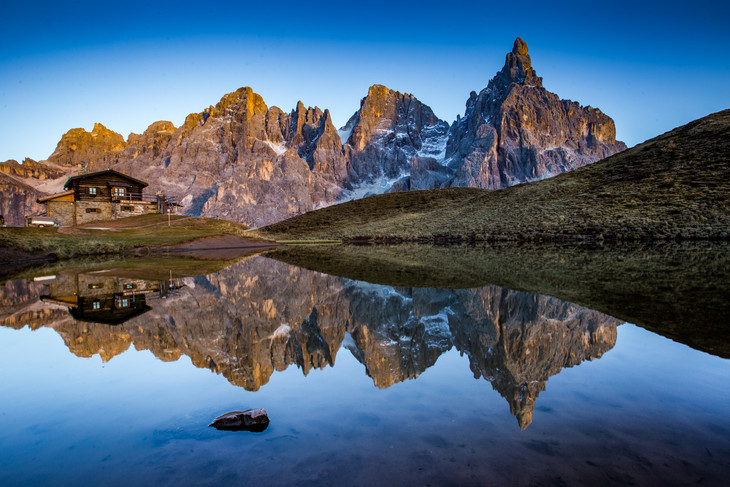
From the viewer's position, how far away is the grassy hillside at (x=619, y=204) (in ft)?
129

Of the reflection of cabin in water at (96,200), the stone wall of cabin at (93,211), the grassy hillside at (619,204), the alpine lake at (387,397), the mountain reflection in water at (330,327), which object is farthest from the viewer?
the stone wall of cabin at (93,211)

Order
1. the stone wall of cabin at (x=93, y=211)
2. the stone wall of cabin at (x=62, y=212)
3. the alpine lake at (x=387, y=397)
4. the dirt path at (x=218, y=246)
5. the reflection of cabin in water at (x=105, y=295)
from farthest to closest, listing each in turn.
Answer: the stone wall of cabin at (x=93, y=211) < the stone wall of cabin at (x=62, y=212) < the dirt path at (x=218, y=246) < the reflection of cabin in water at (x=105, y=295) < the alpine lake at (x=387, y=397)

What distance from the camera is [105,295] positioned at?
44.2 feet

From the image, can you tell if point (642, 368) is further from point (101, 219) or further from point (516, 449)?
point (101, 219)

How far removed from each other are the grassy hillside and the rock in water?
4283 centimetres

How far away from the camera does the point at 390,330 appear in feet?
28.7

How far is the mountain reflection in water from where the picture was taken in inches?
250

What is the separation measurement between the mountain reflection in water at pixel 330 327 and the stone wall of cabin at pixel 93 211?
6434 centimetres

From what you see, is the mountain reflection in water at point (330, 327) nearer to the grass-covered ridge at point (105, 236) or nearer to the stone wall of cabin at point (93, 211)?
the grass-covered ridge at point (105, 236)

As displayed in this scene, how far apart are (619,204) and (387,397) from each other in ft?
165

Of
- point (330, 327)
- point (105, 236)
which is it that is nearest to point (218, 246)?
point (105, 236)

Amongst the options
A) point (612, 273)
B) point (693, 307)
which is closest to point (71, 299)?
point (693, 307)

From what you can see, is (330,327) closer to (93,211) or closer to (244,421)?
(244,421)

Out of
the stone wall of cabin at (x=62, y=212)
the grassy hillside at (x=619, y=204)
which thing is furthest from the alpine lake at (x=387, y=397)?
the stone wall of cabin at (x=62, y=212)
